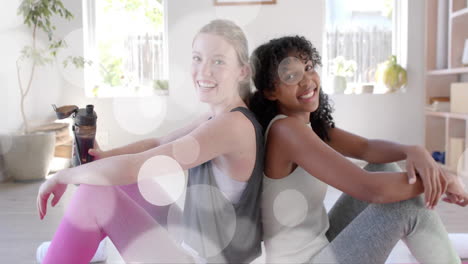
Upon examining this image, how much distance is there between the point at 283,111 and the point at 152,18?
338 centimetres

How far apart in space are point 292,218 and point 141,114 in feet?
10.8

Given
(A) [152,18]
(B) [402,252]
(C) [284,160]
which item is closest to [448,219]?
(B) [402,252]

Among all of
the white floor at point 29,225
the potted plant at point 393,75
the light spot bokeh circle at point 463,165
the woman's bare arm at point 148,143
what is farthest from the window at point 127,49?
the woman's bare arm at point 148,143

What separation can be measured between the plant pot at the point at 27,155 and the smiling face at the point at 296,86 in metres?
2.56

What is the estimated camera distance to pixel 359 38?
432 cm

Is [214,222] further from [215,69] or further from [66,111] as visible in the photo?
[66,111]

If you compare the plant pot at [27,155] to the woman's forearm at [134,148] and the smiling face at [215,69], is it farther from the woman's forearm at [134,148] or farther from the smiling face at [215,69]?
the smiling face at [215,69]

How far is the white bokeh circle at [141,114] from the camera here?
4.18m

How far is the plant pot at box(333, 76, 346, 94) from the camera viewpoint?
4215 mm

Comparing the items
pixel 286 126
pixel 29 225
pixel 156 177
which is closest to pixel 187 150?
pixel 156 177

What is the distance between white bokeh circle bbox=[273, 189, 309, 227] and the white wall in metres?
3.12

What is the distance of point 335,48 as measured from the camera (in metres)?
4.33

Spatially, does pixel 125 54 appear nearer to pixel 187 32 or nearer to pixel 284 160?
pixel 187 32

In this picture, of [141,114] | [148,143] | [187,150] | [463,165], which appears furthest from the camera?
[141,114]
